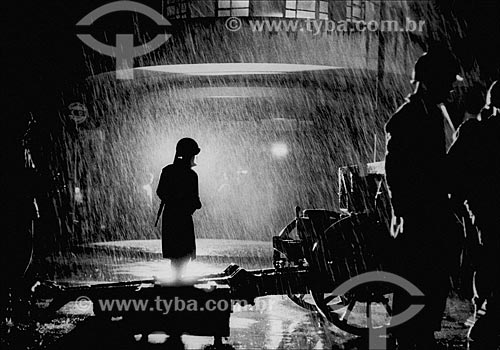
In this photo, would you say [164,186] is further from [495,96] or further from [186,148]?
[495,96]

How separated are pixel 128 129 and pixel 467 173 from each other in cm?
1711

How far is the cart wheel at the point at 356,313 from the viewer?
5.98m

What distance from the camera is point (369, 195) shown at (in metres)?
7.05

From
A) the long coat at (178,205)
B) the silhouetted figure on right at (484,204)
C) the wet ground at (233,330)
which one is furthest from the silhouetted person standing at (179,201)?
the silhouetted figure on right at (484,204)

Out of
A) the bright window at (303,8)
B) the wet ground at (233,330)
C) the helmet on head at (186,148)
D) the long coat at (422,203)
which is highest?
the bright window at (303,8)

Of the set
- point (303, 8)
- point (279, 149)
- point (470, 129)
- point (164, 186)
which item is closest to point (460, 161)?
point (470, 129)

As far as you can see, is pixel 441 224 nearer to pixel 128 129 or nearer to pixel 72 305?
pixel 72 305

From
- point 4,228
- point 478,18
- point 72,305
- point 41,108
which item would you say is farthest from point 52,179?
point 478,18

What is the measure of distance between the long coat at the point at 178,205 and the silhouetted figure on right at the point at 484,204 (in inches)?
122

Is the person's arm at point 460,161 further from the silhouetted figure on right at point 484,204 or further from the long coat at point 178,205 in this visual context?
the long coat at point 178,205

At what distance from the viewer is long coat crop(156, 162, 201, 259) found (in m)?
7.04

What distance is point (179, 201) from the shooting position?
7.12 m

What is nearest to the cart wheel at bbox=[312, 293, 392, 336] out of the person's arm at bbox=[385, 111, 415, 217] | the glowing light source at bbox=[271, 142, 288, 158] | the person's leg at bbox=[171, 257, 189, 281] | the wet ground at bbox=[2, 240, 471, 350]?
the wet ground at bbox=[2, 240, 471, 350]

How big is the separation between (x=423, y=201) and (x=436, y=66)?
108cm
